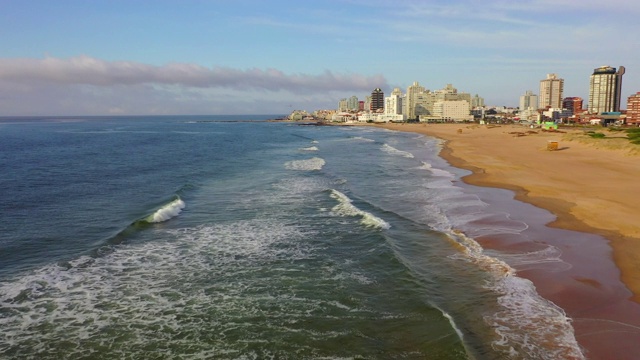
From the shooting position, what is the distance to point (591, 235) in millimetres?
18516

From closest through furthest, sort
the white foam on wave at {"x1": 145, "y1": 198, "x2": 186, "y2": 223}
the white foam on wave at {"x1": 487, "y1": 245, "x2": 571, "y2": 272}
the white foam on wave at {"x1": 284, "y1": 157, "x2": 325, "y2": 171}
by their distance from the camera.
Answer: the white foam on wave at {"x1": 487, "y1": 245, "x2": 571, "y2": 272} < the white foam on wave at {"x1": 145, "y1": 198, "x2": 186, "y2": 223} < the white foam on wave at {"x1": 284, "y1": 157, "x2": 325, "y2": 171}

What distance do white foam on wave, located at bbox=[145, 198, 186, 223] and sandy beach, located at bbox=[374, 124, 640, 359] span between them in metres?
15.0

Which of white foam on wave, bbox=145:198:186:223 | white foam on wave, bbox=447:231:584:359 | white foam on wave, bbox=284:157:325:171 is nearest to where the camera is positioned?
white foam on wave, bbox=447:231:584:359

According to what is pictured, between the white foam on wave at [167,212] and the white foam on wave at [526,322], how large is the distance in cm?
1525

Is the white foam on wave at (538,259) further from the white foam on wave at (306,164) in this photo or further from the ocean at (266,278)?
the white foam on wave at (306,164)

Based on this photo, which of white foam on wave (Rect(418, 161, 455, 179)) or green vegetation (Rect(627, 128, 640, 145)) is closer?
white foam on wave (Rect(418, 161, 455, 179))

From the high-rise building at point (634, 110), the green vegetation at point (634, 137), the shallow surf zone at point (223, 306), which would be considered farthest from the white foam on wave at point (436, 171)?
the high-rise building at point (634, 110)

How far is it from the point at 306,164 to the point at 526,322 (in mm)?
35821

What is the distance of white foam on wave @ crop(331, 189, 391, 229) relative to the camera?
21.1 metres

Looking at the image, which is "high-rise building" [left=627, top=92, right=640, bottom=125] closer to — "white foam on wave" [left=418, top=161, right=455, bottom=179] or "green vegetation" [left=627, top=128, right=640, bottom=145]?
"green vegetation" [left=627, top=128, right=640, bottom=145]

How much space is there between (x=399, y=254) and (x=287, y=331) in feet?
22.8

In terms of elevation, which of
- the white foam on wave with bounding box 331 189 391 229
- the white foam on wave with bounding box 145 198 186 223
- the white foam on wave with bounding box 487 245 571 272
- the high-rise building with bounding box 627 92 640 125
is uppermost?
the high-rise building with bounding box 627 92 640 125

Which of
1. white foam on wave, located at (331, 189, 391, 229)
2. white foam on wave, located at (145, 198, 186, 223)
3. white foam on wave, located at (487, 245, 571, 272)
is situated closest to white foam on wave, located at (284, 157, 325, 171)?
white foam on wave, located at (331, 189, 391, 229)

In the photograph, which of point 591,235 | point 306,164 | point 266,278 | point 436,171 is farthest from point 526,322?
point 306,164
